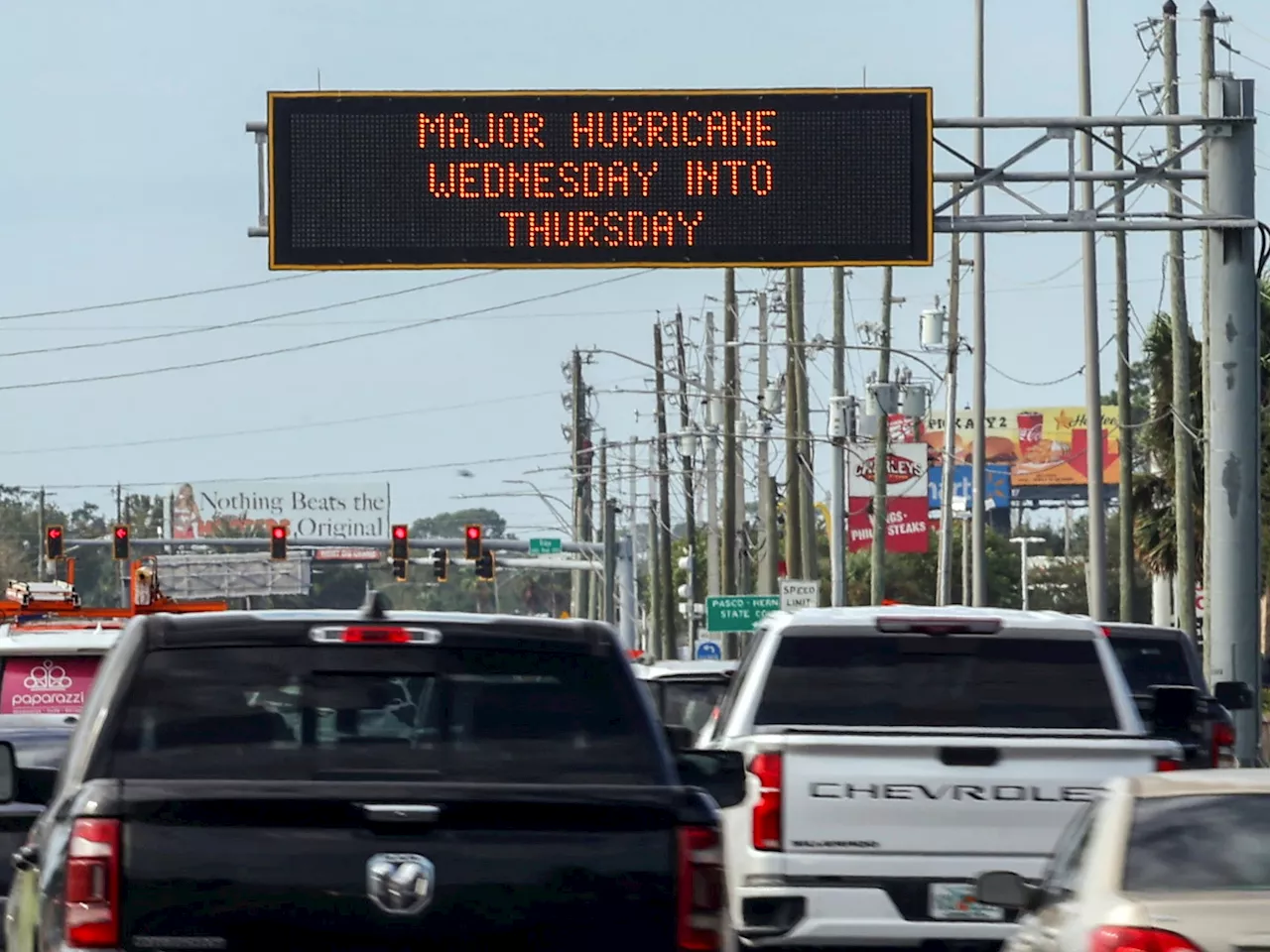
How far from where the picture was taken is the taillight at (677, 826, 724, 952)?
6.96 metres

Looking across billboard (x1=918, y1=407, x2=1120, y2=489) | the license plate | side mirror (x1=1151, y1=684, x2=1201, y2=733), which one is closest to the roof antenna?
the license plate

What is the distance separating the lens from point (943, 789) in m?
11.8

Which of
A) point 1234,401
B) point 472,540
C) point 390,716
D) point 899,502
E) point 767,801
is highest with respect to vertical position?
point 899,502

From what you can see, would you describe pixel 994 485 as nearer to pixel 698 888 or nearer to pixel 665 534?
pixel 665 534

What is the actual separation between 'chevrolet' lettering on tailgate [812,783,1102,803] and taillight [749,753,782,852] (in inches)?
6.7

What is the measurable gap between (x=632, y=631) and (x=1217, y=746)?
177ft

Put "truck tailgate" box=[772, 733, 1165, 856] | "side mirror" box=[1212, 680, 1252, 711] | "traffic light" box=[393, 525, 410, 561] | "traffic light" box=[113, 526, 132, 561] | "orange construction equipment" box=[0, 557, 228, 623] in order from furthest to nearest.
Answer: "traffic light" box=[393, 525, 410, 561] < "traffic light" box=[113, 526, 132, 561] < "orange construction equipment" box=[0, 557, 228, 623] < "side mirror" box=[1212, 680, 1252, 711] < "truck tailgate" box=[772, 733, 1165, 856]

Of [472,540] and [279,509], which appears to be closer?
[472,540]

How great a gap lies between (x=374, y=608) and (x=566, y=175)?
16.8m

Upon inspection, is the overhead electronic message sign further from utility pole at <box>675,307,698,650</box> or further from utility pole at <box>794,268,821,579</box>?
utility pole at <box>675,307,698,650</box>

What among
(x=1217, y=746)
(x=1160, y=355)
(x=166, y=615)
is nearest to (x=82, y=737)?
(x=166, y=615)

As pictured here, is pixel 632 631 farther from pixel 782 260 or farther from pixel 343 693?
pixel 343 693

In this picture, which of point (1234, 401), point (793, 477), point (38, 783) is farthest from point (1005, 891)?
point (793, 477)

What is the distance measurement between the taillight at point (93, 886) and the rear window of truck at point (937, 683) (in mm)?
6167
